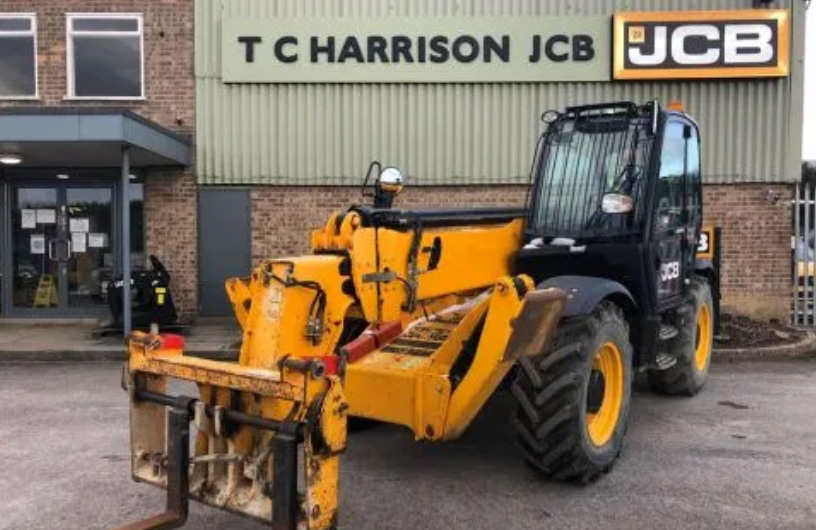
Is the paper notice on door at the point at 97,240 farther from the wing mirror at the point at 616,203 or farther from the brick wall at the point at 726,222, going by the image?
the wing mirror at the point at 616,203

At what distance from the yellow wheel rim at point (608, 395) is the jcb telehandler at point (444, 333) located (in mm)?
15

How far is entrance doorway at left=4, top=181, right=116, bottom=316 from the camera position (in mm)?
13180

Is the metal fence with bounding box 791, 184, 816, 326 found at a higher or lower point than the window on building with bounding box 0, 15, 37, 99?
lower

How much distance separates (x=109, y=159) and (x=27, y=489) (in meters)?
7.74

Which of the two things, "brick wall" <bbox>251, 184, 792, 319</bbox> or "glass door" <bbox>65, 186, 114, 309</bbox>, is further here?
"glass door" <bbox>65, 186, 114, 309</bbox>

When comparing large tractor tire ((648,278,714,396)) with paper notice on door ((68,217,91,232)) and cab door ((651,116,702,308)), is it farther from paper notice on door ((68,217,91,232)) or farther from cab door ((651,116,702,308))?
paper notice on door ((68,217,91,232))

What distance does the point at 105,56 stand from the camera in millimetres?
12812

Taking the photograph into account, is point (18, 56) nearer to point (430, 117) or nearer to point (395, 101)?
point (395, 101)

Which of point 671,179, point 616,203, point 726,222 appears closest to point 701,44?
point 726,222

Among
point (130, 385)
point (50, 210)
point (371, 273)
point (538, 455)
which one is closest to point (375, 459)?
point (538, 455)

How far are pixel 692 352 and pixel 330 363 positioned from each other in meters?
4.83

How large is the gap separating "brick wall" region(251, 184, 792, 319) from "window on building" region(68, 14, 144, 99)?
8.61 feet

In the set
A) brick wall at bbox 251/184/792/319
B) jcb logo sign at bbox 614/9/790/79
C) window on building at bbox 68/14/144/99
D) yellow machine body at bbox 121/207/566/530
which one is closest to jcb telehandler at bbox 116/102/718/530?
yellow machine body at bbox 121/207/566/530

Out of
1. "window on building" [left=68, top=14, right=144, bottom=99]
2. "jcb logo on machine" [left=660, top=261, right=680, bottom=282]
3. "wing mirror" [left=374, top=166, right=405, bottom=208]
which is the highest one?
"window on building" [left=68, top=14, right=144, bottom=99]
